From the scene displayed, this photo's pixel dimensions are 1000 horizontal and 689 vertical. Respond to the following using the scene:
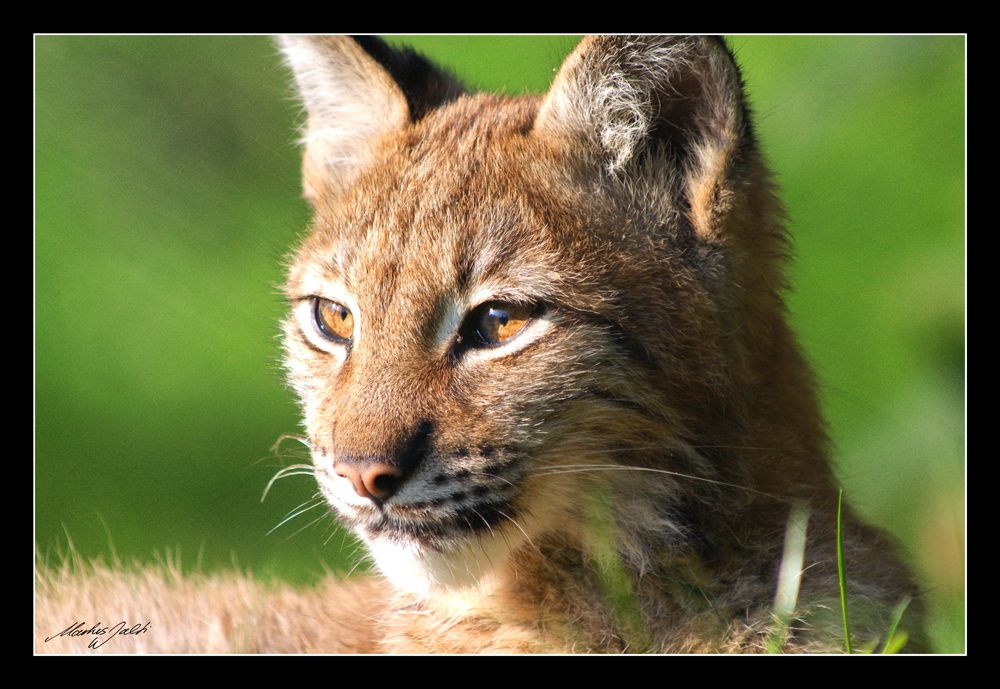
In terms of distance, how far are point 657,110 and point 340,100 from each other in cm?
182

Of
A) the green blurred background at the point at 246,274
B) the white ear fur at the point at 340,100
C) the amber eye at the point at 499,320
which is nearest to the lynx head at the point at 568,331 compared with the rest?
the amber eye at the point at 499,320

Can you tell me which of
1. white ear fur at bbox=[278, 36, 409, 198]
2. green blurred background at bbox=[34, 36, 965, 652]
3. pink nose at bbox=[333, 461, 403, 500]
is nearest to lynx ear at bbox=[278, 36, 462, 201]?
white ear fur at bbox=[278, 36, 409, 198]

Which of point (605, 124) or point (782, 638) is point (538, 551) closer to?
point (782, 638)

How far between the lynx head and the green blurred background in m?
0.93

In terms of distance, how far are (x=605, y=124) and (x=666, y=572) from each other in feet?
6.11

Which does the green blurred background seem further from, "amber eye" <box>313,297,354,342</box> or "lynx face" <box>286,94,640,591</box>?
"lynx face" <box>286,94,640,591</box>

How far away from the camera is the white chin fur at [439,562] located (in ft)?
11.1

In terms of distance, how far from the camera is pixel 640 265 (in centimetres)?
359

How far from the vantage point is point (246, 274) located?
9.82 metres

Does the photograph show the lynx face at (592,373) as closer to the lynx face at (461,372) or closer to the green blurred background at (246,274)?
the lynx face at (461,372)

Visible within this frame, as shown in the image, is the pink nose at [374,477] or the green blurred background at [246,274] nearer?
the pink nose at [374,477]

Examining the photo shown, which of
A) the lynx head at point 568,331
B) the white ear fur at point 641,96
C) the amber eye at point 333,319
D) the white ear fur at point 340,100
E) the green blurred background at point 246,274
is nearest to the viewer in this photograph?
the lynx head at point 568,331
